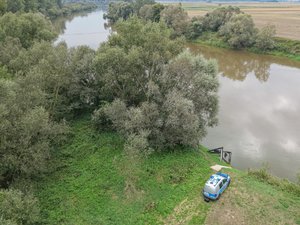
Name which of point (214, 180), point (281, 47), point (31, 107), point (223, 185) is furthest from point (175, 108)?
A: point (281, 47)

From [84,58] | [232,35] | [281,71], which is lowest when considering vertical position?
[281,71]

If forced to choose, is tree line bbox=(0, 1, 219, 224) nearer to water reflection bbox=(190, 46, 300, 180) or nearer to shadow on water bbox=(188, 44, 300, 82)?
water reflection bbox=(190, 46, 300, 180)

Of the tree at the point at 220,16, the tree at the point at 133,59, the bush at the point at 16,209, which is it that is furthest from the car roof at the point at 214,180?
the tree at the point at 220,16

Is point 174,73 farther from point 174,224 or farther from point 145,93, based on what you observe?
point 174,224

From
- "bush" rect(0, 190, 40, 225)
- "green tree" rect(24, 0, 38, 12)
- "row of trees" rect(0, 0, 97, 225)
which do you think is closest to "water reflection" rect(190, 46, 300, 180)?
"row of trees" rect(0, 0, 97, 225)

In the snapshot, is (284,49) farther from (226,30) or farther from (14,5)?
(14,5)

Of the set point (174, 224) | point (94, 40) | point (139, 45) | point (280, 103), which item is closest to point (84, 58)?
point (139, 45)
